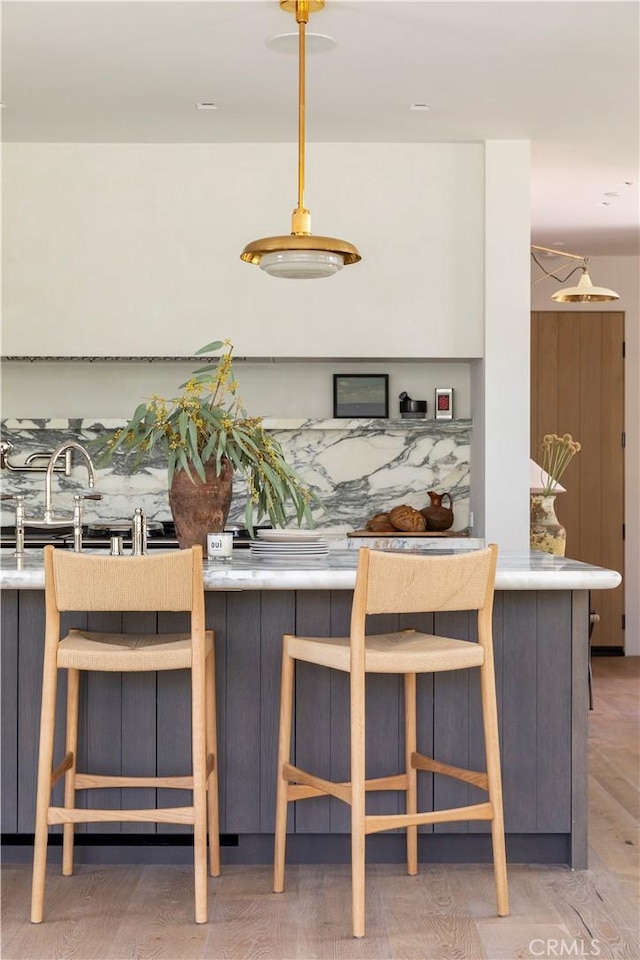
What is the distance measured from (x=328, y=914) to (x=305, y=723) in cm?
54

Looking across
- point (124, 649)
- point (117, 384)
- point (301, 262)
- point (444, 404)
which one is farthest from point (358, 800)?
point (117, 384)

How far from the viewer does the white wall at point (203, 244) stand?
203 inches

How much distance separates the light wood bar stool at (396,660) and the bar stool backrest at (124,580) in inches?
15.5

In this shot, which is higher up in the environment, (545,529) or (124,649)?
(545,529)

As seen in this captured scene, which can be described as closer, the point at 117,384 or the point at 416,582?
the point at 416,582

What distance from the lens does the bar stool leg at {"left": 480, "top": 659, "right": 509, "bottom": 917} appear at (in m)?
2.79

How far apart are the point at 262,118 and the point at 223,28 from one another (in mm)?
1004

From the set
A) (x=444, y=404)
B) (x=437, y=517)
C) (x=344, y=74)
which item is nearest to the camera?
(x=344, y=74)

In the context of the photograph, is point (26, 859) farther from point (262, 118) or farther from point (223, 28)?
point (262, 118)

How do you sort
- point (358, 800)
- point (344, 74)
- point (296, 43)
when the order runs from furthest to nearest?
1. point (344, 74)
2. point (296, 43)
3. point (358, 800)

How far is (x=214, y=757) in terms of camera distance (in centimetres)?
299

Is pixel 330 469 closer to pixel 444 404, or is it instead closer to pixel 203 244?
pixel 444 404

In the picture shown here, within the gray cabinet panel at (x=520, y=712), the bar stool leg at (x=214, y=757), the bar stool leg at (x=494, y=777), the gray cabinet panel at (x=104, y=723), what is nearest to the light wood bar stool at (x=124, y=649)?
the bar stool leg at (x=214, y=757)

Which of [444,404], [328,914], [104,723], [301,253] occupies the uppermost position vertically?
[301,253]
